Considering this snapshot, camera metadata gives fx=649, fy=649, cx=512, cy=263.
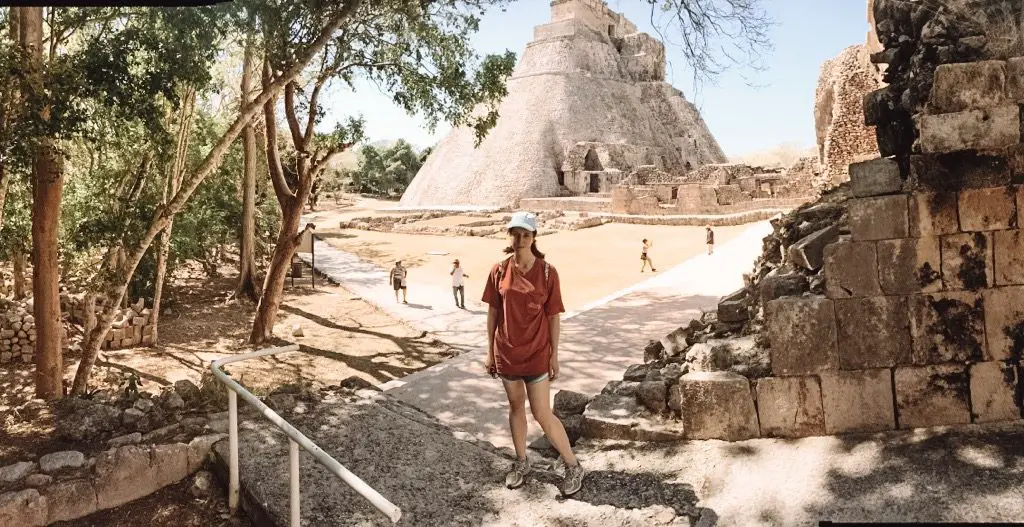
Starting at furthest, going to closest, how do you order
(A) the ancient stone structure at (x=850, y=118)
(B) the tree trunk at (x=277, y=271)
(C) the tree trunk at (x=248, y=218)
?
(A) the ancient stone structure at (x=850, y=118)
(C) the tree trunk at (x=248, y=218)
(B) the tree trunk at (x=277, y=271)

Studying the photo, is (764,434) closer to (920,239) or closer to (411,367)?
(920,239)

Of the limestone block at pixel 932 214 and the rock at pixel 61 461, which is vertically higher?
the limestone block at pixel 932 214

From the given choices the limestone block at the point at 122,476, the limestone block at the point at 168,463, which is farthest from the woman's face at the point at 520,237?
the limestone block at the point at 122,476

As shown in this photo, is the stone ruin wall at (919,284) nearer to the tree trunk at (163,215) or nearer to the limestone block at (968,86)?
Result: the limestone block at (968,86)

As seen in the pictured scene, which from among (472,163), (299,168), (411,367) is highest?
(472,163)

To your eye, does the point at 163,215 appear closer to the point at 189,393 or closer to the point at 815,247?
the point at 189,393

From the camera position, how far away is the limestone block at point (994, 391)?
13.0 feet

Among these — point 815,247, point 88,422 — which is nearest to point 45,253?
point 88,422

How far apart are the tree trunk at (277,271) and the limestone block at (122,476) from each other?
8.18 meters

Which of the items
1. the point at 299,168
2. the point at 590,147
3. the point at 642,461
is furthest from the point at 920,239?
the point at 590,147

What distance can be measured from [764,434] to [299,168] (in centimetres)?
1055

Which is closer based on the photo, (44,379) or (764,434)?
(764,434)

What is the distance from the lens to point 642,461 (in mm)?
4523

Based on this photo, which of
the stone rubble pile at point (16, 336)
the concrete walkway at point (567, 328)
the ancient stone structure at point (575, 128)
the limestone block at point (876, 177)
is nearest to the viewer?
the limestone block at point (876, 177)
